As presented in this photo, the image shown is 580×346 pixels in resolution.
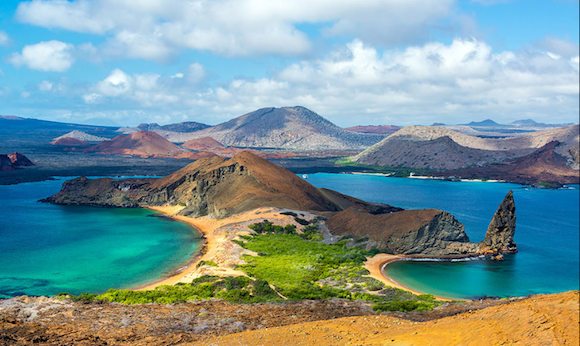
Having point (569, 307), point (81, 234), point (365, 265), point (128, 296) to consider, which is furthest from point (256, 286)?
point (81, 234)

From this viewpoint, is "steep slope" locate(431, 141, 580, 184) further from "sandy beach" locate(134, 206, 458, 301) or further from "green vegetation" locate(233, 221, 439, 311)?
"green vegetation" locate(233, 221, 439, 311)

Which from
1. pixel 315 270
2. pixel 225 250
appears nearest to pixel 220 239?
pixel 225 250

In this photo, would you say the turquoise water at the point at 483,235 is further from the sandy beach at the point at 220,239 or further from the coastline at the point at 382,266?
the sandy beach at the point at 220,239

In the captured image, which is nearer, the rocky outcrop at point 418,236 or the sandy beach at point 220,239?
the sandy beach at point 220,239

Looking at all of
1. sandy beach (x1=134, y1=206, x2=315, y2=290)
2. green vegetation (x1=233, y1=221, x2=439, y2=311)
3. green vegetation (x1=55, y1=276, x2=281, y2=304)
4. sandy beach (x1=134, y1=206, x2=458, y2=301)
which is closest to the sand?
green vegetation (x1=233, y1=221, x2=439, y2=311)

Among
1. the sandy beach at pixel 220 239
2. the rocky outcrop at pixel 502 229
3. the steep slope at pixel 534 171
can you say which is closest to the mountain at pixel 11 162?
the sandy beach at pixel 220 239
